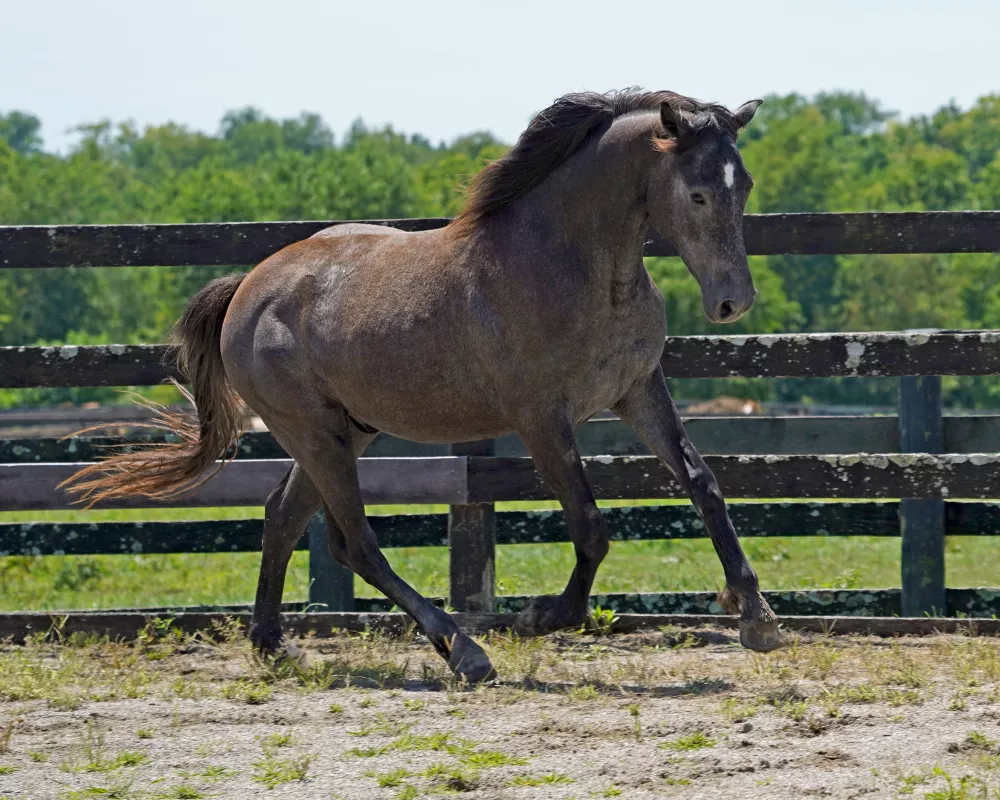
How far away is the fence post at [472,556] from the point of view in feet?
20.2

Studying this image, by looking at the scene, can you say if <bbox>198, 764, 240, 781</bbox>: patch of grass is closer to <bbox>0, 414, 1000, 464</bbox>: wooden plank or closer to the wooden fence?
the wooden fence

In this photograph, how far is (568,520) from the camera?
502cm

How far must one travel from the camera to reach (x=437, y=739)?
399cm

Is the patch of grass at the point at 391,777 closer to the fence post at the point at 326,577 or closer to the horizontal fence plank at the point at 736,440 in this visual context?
the fence post at the point at 326,577

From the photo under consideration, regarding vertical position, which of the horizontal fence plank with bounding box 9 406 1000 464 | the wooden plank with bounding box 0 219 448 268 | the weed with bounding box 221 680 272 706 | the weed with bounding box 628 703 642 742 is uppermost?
the wooden plank with bounding box 0 219 448 268

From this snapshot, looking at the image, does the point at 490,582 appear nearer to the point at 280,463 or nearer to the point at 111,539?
the point at 280,463

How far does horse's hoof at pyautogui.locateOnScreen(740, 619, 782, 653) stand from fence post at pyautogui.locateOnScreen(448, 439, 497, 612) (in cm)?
167

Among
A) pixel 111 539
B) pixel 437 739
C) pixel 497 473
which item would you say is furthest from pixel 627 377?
pixel 111 539

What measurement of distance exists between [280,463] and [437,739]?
2.53m

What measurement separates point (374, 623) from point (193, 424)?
1.24m

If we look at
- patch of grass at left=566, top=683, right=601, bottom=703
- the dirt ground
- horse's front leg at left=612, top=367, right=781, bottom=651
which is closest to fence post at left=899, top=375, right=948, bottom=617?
the dirt ground

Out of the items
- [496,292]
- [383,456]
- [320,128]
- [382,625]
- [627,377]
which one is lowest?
[382,625]

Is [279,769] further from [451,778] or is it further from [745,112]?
[745,112]

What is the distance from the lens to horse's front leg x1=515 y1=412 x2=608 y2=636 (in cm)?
496
